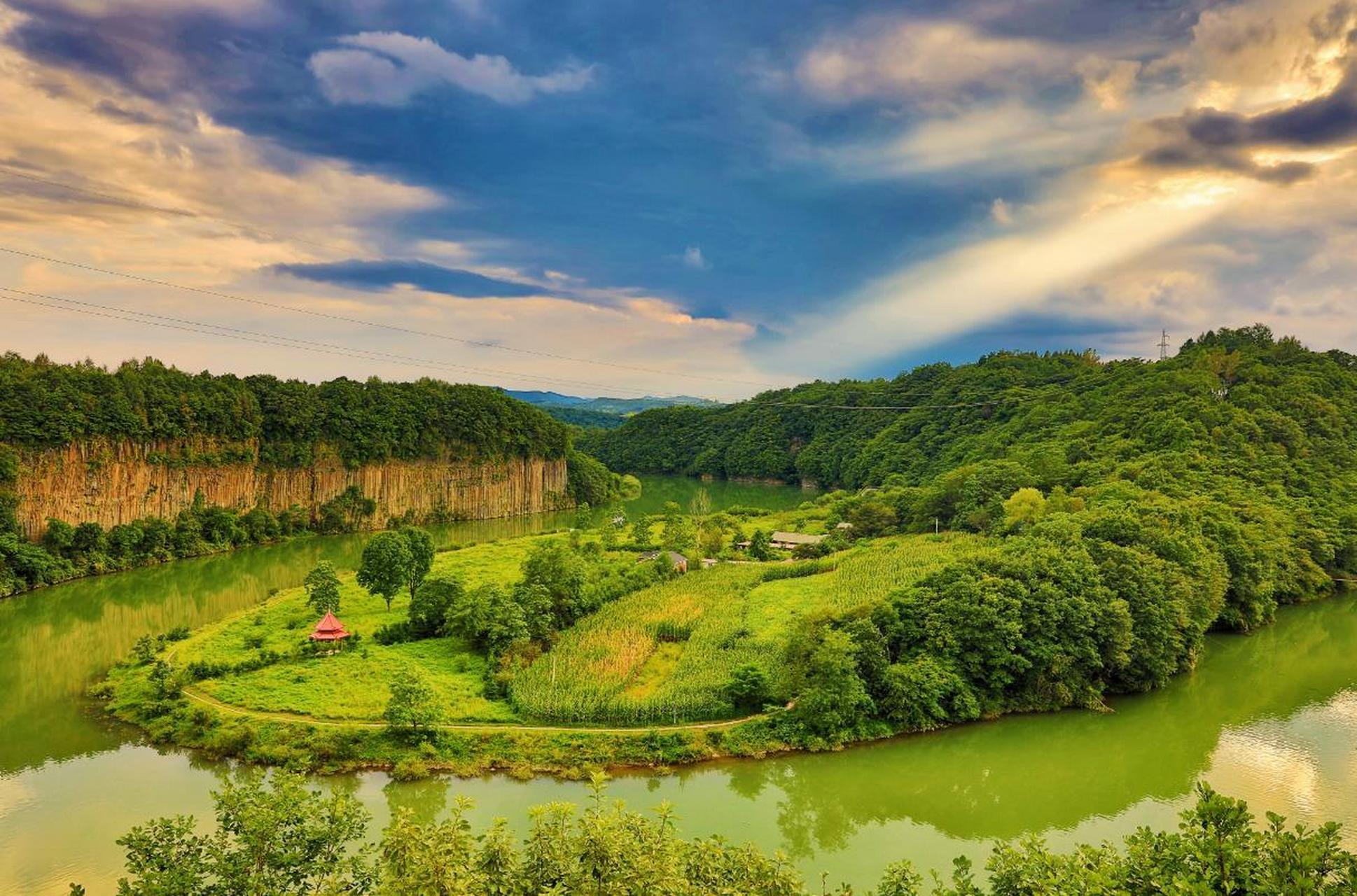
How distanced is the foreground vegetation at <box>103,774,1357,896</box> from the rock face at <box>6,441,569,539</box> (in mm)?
35401

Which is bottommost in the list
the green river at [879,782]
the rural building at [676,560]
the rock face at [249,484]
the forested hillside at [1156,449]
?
the green river at [879,782]

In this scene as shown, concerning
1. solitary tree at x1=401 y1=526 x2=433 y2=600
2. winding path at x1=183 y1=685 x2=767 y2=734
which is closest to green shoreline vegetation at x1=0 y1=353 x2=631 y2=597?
solitary tree at x1=401 y1=526 x2=433 y2=600

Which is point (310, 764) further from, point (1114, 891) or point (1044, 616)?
point (1044, 616)

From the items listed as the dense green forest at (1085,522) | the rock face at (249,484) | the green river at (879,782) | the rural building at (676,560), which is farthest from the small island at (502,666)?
the rock face at (249,484)

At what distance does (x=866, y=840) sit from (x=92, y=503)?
40419 millimetres

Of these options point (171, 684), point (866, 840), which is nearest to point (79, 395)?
point (171, 684)

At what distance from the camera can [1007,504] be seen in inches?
1438

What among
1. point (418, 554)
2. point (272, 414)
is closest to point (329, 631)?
point (418, 554)

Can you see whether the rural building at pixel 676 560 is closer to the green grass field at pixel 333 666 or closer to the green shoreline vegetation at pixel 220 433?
the green grass field at pixel 333 666

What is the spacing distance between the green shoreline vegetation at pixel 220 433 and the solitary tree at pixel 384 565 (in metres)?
17.0

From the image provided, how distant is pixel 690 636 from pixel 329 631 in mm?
11242

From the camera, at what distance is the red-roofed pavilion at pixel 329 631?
909 inches

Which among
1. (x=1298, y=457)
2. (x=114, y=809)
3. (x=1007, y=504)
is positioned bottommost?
(x=114, y=809)

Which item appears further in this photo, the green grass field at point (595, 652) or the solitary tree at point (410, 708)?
the green grass field at point (595, 652)
